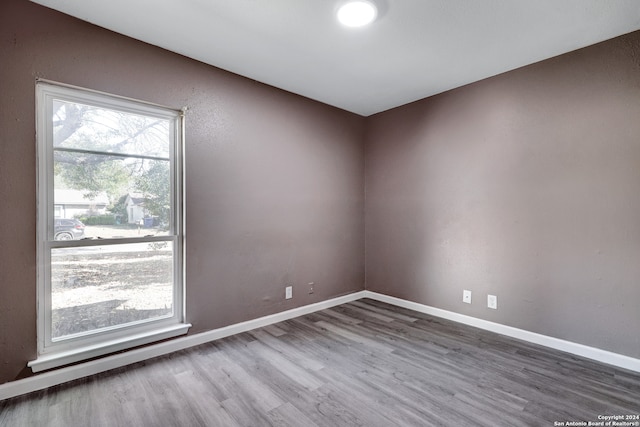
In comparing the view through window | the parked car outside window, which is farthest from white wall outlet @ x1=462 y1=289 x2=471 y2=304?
the parked car outside window

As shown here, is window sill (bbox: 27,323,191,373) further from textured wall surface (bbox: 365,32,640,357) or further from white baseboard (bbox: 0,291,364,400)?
textured wall surface (bbox: 365,32,640,357)

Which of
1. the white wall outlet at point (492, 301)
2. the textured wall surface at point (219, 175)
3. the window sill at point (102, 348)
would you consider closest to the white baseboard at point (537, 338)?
the white wall outlet at point (492, 301)

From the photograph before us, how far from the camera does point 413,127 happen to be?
371 cm

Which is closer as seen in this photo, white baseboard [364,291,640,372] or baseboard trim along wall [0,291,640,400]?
baseboard trim along wall [0,291,640,400]

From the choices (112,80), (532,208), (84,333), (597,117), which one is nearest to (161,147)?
(112,80)

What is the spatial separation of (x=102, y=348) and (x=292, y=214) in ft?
6.78

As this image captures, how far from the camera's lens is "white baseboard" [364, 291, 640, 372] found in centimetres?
232

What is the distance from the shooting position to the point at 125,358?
2348mm

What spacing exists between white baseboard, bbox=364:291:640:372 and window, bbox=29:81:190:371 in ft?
8.78

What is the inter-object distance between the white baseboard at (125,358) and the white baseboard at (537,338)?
1526mm

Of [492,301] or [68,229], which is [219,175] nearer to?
[68,229]

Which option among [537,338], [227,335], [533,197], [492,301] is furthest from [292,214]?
[537,338]

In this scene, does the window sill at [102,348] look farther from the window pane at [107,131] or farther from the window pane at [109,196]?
the window pane at [107,131]

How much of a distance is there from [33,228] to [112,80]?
1.22 m
